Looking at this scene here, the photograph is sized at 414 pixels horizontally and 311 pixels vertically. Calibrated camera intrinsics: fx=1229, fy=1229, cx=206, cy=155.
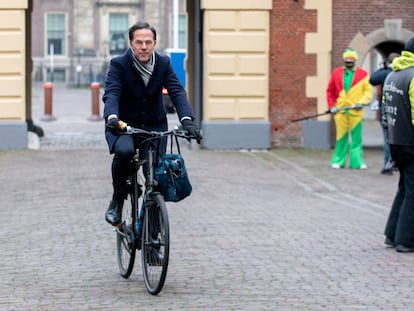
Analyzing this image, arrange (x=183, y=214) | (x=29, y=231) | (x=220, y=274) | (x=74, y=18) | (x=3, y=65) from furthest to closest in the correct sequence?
1. (x=74, y=18)
2. (x=3, y=65)
3. (x=183, y=214)
4. (x=29, y=231)
5. (x=220, y=274)

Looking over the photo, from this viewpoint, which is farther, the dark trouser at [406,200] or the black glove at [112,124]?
the dark trouser at [406,200]

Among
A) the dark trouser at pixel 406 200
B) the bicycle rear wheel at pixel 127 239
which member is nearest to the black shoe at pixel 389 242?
the dark trouser at pixel 406 200

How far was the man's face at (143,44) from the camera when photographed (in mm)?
8531

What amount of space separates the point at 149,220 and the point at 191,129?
0.69 meters

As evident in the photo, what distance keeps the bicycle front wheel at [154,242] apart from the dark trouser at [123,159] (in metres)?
0.36

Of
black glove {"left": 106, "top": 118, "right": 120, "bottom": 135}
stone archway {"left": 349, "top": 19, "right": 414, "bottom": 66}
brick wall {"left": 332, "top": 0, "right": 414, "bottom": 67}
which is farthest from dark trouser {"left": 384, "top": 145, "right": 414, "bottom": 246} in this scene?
stone archway {"left": 349, "top": 19, "right": 414, "bottom": 66}

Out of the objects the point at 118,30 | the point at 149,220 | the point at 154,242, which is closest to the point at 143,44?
the point at 149,220

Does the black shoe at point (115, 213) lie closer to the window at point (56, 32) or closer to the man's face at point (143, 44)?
the man's face at point (143, 44)

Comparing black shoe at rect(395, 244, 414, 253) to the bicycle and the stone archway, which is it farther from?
the stone archway

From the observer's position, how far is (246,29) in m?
21.1

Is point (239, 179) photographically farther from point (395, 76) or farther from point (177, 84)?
point (177, 84)

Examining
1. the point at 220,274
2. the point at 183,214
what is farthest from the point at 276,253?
the point at 183,214

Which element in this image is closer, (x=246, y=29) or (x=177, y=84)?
(x=177, y=84)

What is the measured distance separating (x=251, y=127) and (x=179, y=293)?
1296 centimetres
